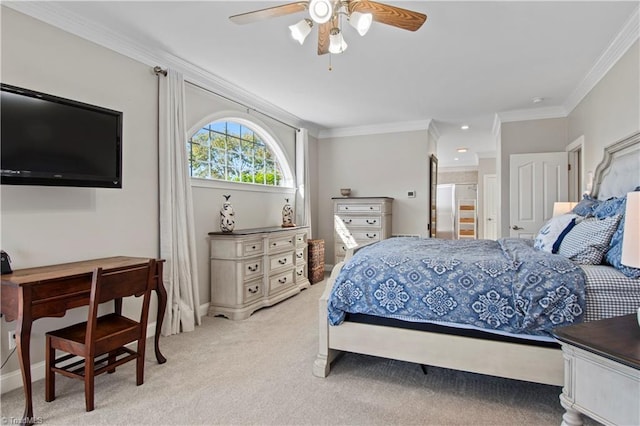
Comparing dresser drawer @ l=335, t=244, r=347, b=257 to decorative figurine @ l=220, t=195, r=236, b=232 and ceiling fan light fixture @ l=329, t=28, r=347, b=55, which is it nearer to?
decorative figurine @ l=220, t=195, r=236, b=232

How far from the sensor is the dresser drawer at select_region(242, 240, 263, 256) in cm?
374

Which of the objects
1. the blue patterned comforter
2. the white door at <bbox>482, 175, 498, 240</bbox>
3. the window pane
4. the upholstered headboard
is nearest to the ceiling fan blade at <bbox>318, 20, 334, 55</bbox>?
the blue patterned comforter

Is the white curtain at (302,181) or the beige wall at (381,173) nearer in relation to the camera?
the white curtain at (302,181)

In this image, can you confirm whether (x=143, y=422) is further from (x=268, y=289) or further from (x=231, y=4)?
(x=231, y=4)

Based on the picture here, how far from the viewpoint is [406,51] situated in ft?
10.2

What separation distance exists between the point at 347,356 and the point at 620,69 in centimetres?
338

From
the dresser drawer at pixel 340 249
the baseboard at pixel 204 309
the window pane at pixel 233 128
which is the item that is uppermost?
the window pane at pixel 233 128

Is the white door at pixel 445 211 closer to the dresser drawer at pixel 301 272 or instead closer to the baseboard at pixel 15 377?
the dresser drawer at pixel 301 272

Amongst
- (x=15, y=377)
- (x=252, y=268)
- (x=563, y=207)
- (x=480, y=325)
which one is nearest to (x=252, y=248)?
(x=252, y=268)

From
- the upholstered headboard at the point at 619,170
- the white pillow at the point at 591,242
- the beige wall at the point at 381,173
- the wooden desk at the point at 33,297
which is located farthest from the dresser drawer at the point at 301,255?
the upholstered headboard at the point at 619,170

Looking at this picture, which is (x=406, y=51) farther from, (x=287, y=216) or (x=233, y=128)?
(x=287, y=216)

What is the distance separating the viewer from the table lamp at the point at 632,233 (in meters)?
1.25

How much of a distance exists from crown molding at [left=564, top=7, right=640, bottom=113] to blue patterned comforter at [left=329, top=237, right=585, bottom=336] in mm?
1939

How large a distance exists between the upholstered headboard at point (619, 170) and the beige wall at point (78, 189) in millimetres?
3935
